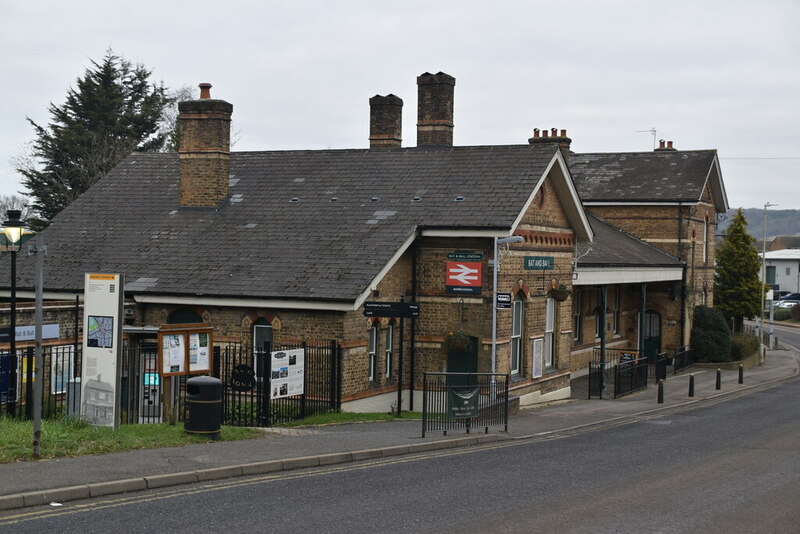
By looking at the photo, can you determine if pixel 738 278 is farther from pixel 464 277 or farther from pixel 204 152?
pixel 204 152

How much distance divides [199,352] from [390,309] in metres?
5.04

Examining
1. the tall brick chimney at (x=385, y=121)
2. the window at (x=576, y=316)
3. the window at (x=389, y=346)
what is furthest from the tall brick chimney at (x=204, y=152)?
the window at (x=576, y=316)

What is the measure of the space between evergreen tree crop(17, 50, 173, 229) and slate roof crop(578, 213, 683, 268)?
88.5 feet

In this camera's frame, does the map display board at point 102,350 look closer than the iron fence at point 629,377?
Yes

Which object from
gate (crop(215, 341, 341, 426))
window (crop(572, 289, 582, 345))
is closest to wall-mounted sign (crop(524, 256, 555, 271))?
gate (crop(215, 341, 341, 426))

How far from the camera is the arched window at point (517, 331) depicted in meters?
27.1

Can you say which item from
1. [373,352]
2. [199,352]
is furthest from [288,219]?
[199,352]

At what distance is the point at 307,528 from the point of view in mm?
10695

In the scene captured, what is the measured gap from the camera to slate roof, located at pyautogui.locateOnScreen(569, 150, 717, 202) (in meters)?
43.4

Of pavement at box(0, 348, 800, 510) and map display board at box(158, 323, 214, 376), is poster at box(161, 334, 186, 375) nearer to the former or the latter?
map display board at box(158, 323, 214, 376)

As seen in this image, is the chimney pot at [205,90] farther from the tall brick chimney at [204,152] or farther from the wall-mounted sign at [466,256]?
the wall-mounted sign at [466,256]

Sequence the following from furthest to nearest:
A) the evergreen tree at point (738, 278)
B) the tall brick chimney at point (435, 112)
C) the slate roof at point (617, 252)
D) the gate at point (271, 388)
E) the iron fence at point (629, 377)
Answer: the evergreen tree at point (738, 278)
the slate roof at point (617, 252)
the tall brick chimney at point (435, 112)
the iron fence at point (629, 377)
the gate at point (271, 388)

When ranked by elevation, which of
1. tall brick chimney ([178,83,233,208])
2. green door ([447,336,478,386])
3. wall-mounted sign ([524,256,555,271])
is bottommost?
green door ([447,336,478,386])

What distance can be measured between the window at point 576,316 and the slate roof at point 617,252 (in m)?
1.97
